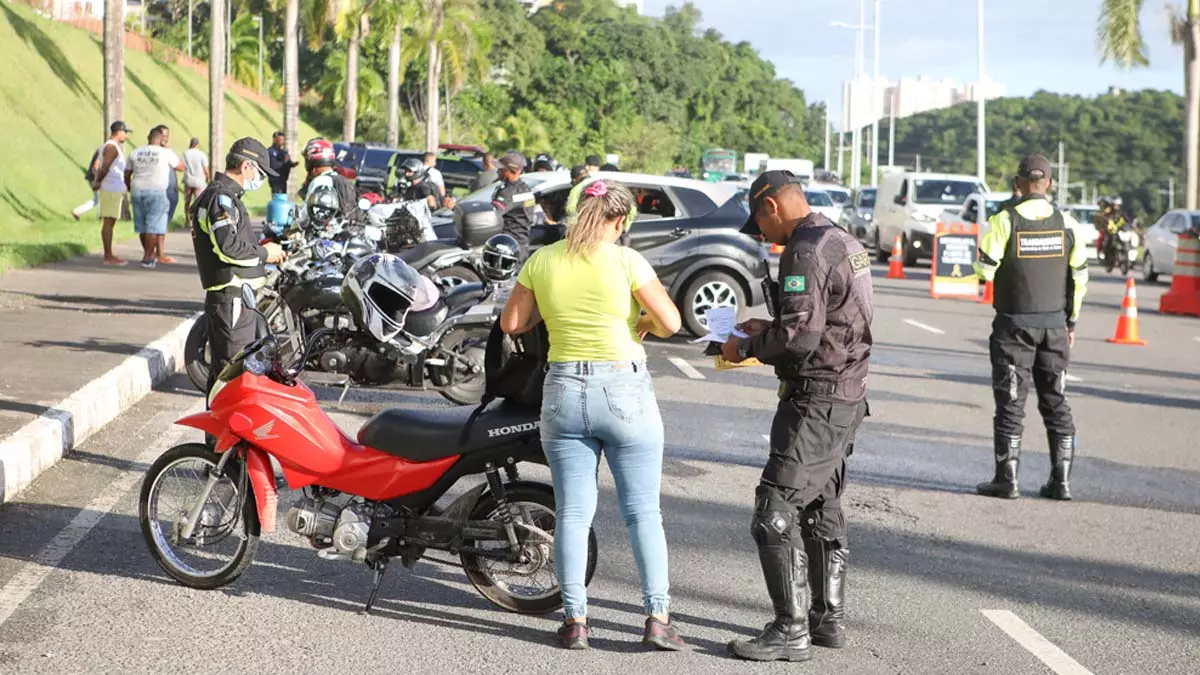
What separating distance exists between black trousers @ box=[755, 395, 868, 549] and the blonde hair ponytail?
98cm

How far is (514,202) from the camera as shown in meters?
15.1

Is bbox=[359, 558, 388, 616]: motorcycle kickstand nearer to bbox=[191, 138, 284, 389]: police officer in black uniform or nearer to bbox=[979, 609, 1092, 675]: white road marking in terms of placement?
bbox=[979, 609, 1092, 675]: white road marking

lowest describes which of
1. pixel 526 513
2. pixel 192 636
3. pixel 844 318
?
pixel 192 636

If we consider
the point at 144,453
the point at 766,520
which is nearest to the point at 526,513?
the point at 766,520

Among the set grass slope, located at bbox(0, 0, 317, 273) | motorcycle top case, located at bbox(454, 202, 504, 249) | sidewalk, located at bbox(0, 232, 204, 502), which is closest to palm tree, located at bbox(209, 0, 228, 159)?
grass slope, located at bbox(0, 0, 317, 273)

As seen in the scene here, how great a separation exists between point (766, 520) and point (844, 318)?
2.57 ft

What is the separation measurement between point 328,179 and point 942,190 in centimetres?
2259

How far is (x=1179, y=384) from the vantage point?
51.0ft

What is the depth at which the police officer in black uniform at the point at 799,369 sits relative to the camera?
587 centimetres

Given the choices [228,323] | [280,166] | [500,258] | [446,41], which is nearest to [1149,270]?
[280,166]

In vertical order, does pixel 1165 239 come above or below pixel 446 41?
below

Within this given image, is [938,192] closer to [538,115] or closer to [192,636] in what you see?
[192,636]

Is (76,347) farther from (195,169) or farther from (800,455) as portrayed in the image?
(195,169)

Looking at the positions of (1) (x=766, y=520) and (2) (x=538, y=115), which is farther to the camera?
(2) (x=538, y=115)
